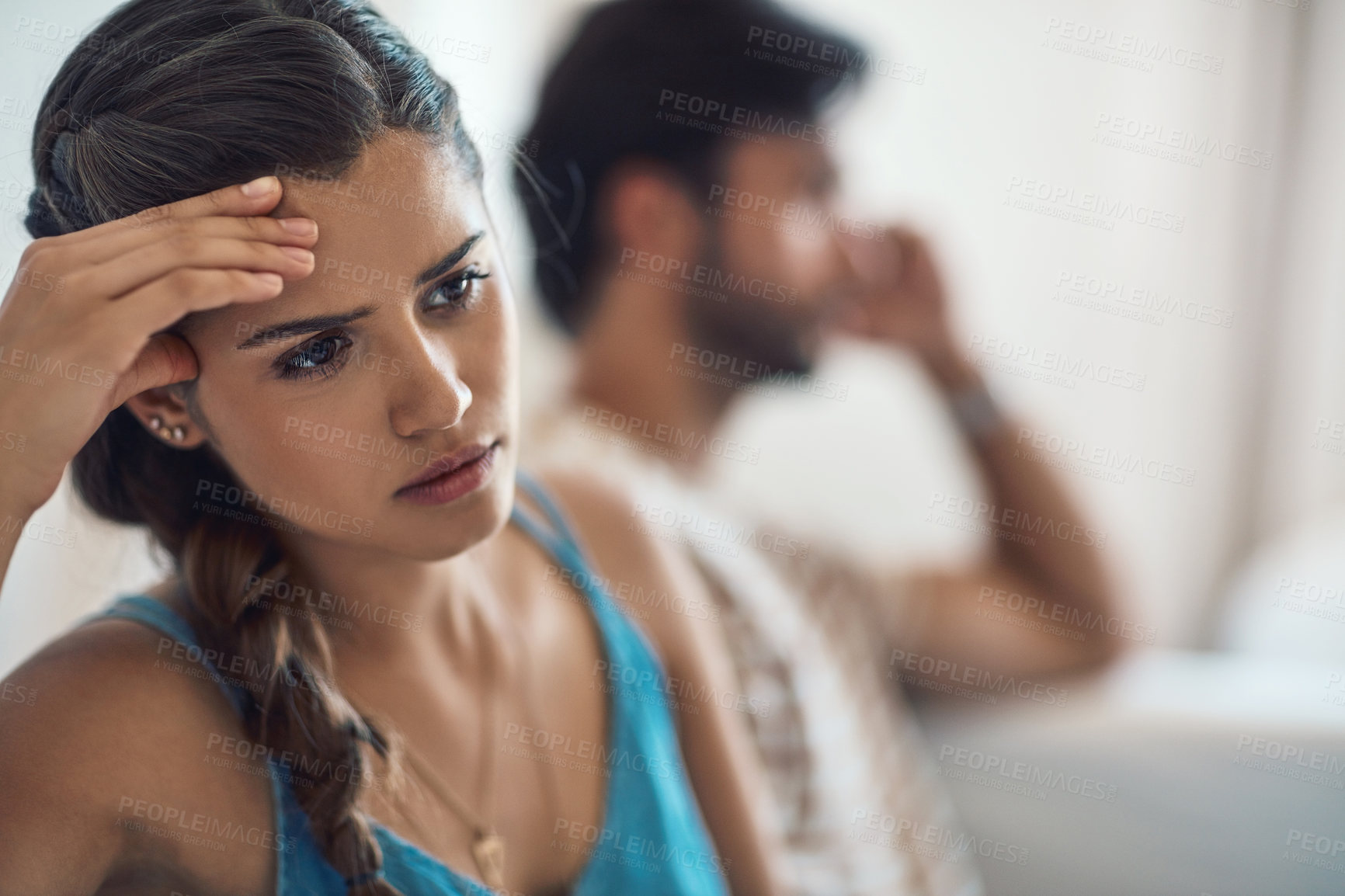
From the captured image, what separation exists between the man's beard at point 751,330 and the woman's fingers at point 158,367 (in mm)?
631

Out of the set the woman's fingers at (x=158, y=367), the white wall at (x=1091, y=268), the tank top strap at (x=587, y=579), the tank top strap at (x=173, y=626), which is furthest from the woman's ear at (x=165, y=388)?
the white wall at (x=1091, y=268)

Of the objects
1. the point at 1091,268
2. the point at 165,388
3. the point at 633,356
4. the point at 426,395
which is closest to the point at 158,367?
the point at 165,388

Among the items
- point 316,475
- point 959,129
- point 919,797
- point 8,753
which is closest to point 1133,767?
point 919,797

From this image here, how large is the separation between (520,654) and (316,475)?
281mm

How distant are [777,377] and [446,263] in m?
0.68

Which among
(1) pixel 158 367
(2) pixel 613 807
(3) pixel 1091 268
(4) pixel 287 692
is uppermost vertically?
(1) pixel 158 367

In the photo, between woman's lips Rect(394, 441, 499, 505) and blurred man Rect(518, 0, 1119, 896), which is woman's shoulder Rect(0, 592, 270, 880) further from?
blurred man Rect(518, 0, 1119, 896)

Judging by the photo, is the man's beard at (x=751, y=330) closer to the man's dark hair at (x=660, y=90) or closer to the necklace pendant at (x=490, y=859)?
the man's dark hair at (x=660, y=90)

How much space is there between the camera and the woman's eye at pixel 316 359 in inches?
21.5

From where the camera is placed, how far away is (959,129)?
1.40 m

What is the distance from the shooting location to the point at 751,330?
1121 mm

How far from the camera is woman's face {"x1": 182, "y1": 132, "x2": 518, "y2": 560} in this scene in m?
0.53

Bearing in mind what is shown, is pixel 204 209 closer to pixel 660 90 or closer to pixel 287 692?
pixel 287 692

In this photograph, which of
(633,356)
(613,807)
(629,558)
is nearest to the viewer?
(613,807)
